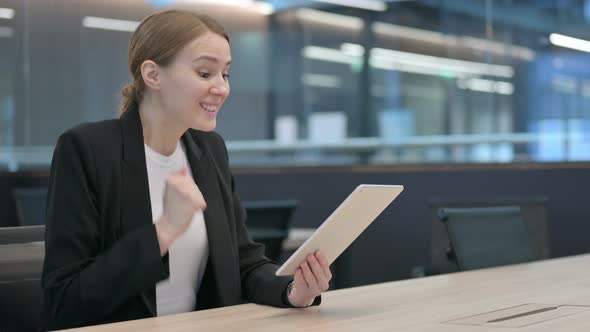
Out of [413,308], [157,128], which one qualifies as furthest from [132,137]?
[413,308]

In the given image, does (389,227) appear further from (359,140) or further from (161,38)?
(161,38)

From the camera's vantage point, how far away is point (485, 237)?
11.0 feet

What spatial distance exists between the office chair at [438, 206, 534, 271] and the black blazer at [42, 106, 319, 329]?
1.12 m

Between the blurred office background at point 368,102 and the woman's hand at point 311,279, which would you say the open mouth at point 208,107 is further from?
the blurred office background at point 368,102

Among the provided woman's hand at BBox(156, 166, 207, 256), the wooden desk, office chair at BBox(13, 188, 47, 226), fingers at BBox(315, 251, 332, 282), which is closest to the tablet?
fingers at BBox(315, 251, 332, 282)

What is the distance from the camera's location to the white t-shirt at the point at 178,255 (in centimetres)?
213

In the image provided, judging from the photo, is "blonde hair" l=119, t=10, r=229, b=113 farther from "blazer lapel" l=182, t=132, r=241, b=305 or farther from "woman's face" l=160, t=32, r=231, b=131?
"blazer lapel" l=182, t=132, r=241, b=305

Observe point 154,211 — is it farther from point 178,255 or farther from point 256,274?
point 256,274

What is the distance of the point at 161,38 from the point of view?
6.93 feet

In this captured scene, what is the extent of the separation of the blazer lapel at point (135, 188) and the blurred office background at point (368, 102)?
2.64 meters

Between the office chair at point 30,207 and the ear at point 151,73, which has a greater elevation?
the ear at point 151,73

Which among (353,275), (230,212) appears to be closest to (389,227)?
(353,275)

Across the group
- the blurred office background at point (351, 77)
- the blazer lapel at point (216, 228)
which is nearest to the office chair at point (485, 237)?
the blazer lapel at point (216, 228)

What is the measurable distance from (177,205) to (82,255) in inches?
12.3
